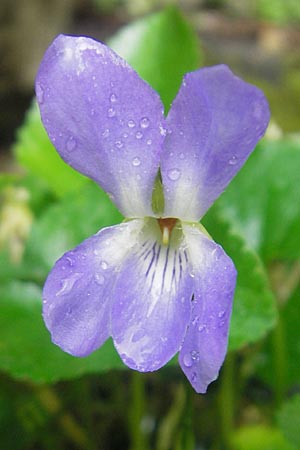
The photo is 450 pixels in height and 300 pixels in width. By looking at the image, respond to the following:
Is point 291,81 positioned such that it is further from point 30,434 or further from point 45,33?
point 30,434

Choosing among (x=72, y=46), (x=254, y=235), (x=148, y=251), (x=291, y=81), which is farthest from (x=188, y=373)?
(x=291, y=81)

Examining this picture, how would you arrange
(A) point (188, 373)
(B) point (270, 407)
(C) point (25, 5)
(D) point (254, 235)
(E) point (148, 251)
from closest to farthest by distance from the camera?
(A) point (188, 373), (E) point (148, 251), (D) point (254, 235), (B) point (270, 407), (C) point (25, 5)

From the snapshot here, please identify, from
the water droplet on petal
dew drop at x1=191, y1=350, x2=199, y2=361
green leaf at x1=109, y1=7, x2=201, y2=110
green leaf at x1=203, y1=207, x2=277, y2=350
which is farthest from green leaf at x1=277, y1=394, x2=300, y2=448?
green leaf at x1=109, y1=7, x2=201, y2=110

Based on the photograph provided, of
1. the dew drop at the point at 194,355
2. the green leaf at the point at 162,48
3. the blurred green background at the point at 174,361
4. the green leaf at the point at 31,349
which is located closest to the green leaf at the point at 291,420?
the blurred green background at the point at 174,361

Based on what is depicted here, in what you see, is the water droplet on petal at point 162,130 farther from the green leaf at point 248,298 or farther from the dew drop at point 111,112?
the green leaf at point 248,298

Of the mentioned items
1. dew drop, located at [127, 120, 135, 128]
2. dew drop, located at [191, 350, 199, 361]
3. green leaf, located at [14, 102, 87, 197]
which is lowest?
green leaf, located at [14, 102, 87, 197]

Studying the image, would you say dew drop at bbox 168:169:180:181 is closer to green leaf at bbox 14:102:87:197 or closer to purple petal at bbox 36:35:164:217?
purple petal at bbox 36:35:164:217
